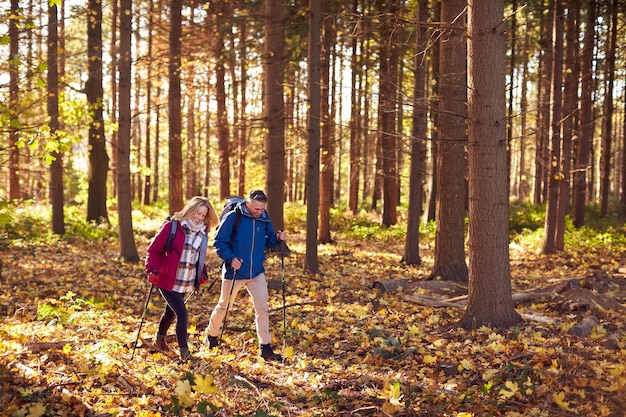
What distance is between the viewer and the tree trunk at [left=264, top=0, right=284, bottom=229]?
13422mm

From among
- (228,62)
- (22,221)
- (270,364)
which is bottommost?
(270,364)

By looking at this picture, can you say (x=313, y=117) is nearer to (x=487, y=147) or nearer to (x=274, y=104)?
(x=274, y=104)

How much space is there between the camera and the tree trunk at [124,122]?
12.4 metres

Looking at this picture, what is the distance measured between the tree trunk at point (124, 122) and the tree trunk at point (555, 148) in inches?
387

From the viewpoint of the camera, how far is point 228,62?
17.7 metres

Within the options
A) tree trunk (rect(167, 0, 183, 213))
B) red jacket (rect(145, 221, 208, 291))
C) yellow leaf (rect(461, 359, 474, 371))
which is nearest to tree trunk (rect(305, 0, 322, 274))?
tree trunk (rect(167, 0, 183, 213))

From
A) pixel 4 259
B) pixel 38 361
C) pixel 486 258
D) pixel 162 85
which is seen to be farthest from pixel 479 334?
pixel 162 85

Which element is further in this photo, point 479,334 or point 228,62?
point 228,62

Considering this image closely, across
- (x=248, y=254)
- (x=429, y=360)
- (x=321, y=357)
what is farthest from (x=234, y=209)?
(x=429, y=360)

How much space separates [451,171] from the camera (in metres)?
11.0

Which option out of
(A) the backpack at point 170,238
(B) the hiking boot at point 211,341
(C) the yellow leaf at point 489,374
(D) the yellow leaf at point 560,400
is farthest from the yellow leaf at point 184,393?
(D) the yellow leaf at point 560,400

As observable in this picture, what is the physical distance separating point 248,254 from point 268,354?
121 centimetres

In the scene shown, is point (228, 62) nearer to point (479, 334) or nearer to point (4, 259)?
point (4, 259)

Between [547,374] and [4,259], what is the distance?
12164 millimetres
